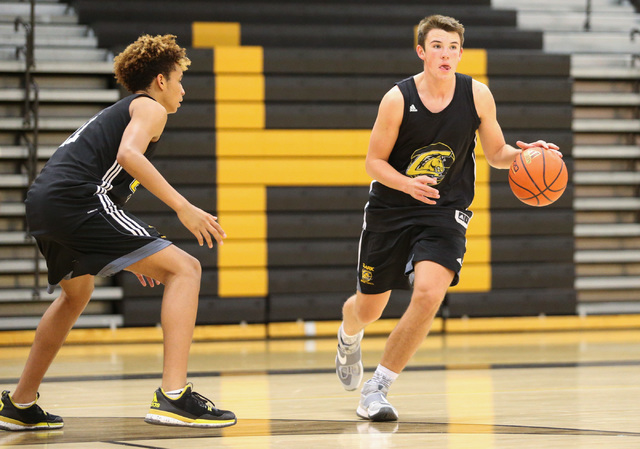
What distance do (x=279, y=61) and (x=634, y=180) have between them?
3.16 metres

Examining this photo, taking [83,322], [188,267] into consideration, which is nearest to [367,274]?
[188,267]

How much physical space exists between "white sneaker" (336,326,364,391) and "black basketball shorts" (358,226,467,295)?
0.33 m

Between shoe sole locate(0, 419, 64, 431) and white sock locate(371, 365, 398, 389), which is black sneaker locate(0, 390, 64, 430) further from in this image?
white sock locate(371, 365, 398, 389)

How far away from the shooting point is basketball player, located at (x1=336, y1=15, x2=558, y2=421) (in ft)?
11.1

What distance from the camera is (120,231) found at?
3.02 metres

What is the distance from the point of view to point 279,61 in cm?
736

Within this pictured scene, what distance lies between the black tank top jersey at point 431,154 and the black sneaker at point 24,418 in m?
1.34

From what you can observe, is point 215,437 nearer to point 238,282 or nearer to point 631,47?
point 238,282

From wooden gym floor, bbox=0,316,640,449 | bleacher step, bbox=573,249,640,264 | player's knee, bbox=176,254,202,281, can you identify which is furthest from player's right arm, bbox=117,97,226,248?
bleacher step, bbox=573,249,640,264

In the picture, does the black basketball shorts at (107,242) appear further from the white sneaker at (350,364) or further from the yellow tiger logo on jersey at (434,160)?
the white sneaker at (350,364)

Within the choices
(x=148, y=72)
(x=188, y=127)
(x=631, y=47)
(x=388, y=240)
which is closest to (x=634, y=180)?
(x=631, y=47)

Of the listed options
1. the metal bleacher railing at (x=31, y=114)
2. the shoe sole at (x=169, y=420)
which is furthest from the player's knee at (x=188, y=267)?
the metal bleacher railing at (x=31, y=114)

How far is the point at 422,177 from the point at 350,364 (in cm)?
96

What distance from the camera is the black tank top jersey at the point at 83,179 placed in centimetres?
302
